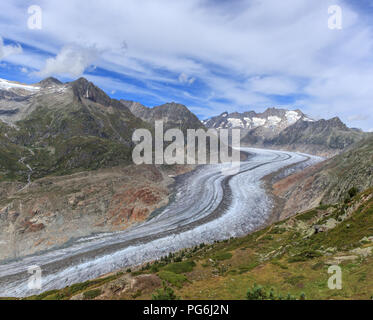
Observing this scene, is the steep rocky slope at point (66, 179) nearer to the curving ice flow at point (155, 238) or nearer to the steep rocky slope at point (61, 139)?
the steep rocky slope at point (61, 139)

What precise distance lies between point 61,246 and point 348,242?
2475 inches

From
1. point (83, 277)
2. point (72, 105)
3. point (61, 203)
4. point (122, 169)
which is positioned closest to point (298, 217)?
point (83, 277)

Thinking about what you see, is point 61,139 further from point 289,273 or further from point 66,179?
point 289,273

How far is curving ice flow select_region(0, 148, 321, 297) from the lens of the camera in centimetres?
4634

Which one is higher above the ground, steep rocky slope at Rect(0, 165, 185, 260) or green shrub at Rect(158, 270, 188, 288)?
steep rocky slope at Rect(0, 165, 185, 260)

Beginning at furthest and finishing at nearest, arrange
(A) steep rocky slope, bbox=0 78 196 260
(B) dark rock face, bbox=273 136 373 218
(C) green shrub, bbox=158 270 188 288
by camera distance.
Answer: (A) steep rocky slope, bbox=0 78 196 260, (B) dark rock face, bbox=273 136 373 218, (C) green shrub, bbox=158 270 188 288

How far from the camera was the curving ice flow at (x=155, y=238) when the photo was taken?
1825 inches

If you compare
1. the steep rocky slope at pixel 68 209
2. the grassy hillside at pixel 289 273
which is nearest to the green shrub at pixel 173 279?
the grassy hillside at pixel 289 273

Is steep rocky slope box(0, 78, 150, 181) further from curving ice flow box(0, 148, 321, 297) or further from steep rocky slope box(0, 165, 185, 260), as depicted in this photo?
curving ice flow box(0, 148, 321, 297)

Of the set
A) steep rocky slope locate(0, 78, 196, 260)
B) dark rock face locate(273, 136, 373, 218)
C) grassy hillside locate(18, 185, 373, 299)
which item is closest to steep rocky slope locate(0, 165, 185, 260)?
steep rocky slope locate(0, 78, 196, 260)

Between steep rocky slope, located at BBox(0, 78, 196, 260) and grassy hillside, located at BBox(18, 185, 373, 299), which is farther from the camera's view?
steep rocky slope, located at BBox(0, 78, 196, 260)

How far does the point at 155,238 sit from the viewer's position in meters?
57.4

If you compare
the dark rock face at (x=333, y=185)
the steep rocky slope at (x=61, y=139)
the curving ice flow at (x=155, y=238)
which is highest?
the steep rocky slope at (x=61, y=139)
